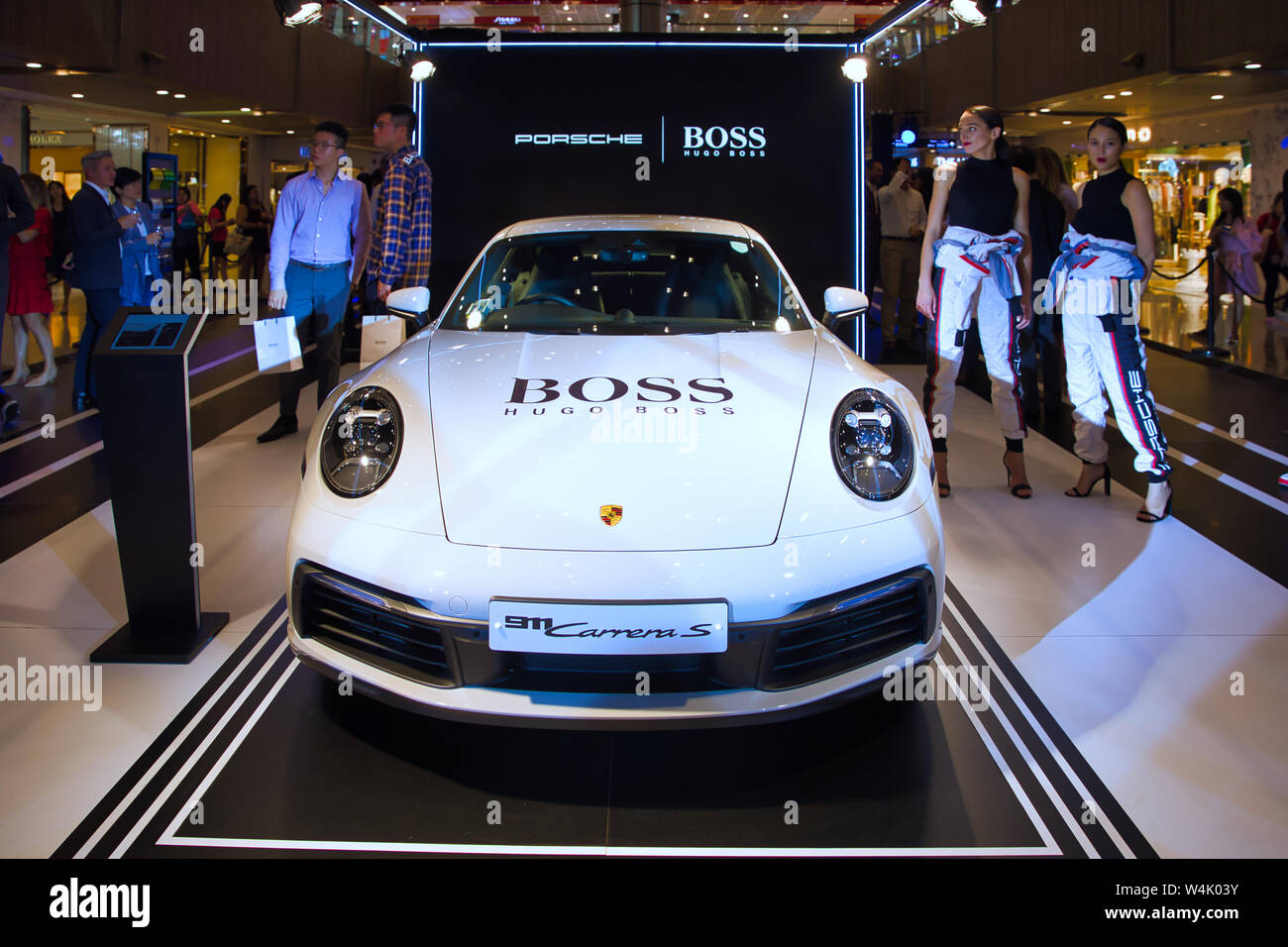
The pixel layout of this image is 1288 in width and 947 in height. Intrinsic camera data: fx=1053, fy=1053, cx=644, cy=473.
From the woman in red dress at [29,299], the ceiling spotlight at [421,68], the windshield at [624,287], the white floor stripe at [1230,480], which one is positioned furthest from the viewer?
the woman in red dress at [29,299]

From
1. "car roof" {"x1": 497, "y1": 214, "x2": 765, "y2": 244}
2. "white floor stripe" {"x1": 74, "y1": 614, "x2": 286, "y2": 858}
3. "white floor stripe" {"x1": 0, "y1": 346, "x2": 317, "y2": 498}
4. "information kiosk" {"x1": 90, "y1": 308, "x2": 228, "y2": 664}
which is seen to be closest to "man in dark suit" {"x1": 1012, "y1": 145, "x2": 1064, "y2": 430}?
"car roof" {"x1": 497, "y1": 214, "x2": 765, "y2": 244}

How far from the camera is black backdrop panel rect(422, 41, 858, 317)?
20.2 ft

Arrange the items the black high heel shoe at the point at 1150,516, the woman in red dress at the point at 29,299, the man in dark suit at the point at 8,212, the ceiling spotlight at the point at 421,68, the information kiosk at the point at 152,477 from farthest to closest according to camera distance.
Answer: the woman in red dress at the point at 29,299
the ceiling spotlight at the point at 421,68
the man in dark suit at the point at 8,212
the black high heel shoe at the point at 1150,516
the information kiosk at the point at 152,477

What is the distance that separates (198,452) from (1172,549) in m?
4.61

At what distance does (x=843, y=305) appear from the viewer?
3.46 metres

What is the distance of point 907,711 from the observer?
8.82 feet

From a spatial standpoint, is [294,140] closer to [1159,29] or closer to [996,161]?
[1159,29]

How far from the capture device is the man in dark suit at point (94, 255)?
645cm

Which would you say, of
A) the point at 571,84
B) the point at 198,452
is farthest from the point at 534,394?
the point at 571,84

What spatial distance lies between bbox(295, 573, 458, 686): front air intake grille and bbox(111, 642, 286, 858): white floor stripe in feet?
1.44

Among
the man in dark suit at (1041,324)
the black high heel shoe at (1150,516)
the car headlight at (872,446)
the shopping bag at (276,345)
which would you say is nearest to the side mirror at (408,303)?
the shopping bag at (276,345)

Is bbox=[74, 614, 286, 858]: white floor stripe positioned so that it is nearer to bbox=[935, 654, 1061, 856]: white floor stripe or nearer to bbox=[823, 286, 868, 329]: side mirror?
bbox=[935, 654, 1061, 856]: white floor stripe

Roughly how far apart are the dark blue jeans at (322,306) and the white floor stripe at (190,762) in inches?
116

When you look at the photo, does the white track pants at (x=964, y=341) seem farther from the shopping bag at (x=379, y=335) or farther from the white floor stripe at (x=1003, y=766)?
the shopping bag at (x=379, y=335)
